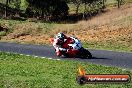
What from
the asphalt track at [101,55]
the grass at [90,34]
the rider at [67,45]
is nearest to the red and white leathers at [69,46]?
the rider at [67,45]

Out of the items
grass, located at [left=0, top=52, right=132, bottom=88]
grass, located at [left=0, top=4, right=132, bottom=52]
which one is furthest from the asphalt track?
grass, located at [left=0, top=4, right=132, bottom=52]

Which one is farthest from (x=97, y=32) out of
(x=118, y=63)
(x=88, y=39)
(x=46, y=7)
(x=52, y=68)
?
(x=46, y=7)

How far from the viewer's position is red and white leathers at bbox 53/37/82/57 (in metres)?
26.5

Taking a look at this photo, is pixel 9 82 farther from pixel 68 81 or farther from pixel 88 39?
pixel 88 39

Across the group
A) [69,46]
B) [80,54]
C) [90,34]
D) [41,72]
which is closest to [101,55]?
[80,54]

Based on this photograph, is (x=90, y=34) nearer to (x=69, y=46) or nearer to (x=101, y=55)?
(x=101, y=55)

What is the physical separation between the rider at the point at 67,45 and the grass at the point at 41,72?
2481 millimetres

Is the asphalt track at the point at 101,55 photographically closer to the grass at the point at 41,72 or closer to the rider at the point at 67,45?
the rider at the point at 67,45

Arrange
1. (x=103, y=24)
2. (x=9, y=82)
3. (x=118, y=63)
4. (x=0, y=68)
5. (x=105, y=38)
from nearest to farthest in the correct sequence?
(x=9, y=82)
(x=0, y=68)
(x=118, y=63)
(x=105, y=38)
(x=103, y=24)

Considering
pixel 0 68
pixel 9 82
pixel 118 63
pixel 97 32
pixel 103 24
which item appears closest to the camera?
pixel 9 82

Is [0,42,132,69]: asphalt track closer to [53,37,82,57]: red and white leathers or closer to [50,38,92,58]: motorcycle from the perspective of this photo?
[50,38,92,58]: motorcycle

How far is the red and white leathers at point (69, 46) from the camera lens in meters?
26.5

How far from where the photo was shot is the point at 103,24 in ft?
156

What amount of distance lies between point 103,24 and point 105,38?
8064 millimetres
